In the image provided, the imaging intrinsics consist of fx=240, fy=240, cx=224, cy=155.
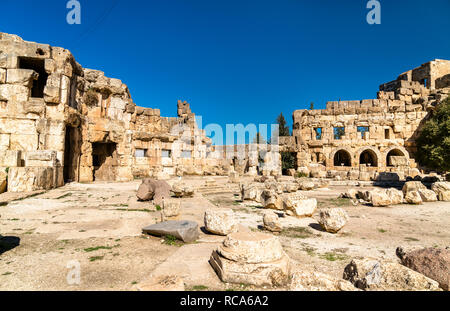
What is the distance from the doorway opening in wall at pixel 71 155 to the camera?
12625 mm

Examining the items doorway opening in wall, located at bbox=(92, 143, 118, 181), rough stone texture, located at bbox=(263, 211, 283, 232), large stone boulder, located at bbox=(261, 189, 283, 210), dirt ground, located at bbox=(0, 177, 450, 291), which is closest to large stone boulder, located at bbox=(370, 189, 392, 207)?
dirt ground, located at bbox=(0, 177, 450, 291)

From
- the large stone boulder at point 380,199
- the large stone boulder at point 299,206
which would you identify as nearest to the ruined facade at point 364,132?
the large stone boulder at point 380,199

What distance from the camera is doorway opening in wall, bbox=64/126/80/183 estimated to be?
12.6 metres

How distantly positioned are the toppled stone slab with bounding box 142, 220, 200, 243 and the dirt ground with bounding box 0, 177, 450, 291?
0.42 ft

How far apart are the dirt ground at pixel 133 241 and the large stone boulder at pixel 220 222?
0.57 feet

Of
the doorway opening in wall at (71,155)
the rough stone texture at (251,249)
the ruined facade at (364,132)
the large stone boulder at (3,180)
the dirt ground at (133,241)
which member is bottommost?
the dirt ground at (133,241)

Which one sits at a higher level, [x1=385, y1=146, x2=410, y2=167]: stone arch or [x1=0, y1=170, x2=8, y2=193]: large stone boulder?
[x1=385, y1=146, x2=410, y2=167]: stone arch

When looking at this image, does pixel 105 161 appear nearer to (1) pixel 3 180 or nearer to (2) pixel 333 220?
(1) pixel 3 180

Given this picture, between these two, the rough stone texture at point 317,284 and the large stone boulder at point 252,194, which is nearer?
the rough stone texture at point 317,284

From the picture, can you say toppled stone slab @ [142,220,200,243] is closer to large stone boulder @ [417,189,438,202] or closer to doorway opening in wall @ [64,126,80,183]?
large stone boulder @ [417,189,438,202]

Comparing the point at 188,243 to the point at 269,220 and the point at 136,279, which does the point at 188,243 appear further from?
the point at 269,220

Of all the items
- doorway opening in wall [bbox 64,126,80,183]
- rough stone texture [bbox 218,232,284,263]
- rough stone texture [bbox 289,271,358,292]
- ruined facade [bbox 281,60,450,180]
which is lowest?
rough stone texture [bbox 289,271,358,292]

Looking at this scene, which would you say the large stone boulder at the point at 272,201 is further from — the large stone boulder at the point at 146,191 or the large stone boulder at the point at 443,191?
the large stone boulder at the point at 443,191
